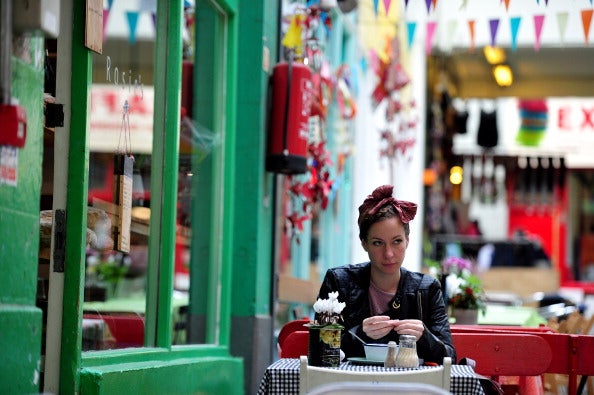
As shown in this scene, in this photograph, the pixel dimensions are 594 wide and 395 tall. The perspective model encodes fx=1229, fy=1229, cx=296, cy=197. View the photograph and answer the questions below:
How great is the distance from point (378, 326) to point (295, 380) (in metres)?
0.48

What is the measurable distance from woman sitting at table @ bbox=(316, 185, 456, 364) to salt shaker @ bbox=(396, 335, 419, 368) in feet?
1.22

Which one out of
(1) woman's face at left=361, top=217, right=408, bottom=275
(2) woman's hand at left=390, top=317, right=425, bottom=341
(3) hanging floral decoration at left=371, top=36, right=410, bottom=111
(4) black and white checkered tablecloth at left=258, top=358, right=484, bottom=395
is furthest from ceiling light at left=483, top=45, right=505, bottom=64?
(4) black and white checkered tablecloth at left=258, top=358, right=484, bottom=395

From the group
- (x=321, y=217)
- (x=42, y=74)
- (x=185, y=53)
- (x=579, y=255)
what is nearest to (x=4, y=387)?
(x=42, y=74)

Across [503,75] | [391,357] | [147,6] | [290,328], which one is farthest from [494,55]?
[391,357]

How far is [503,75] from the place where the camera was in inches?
808

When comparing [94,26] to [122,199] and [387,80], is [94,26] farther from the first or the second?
[387,80]

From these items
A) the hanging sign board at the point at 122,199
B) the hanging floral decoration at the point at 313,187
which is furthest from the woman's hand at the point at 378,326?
the hanging floral decoration at the point at 313,187

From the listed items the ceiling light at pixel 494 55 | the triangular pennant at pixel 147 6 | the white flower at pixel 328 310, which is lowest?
the white flower at pixel 328 310

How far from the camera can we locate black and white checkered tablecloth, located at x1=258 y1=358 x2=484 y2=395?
427 cm

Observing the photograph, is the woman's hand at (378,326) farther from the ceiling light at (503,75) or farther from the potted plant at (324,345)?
the ceiling light at (503,75)

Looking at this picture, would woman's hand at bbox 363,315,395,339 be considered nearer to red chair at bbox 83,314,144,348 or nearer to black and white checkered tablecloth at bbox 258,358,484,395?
black and white checkered tablecloth at bbox 258,358,484,395

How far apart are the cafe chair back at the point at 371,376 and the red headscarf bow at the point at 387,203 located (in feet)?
3.49

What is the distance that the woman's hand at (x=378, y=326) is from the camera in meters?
4.72

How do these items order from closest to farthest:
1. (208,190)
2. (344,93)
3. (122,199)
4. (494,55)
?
(122,199) → (208,190) → (344,93) → (494,55)
